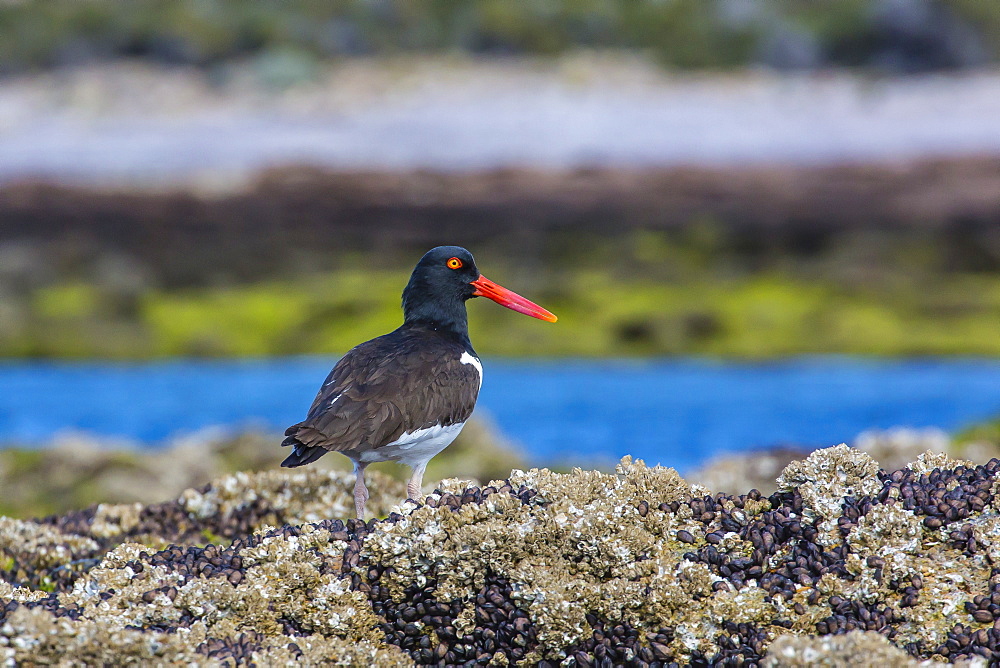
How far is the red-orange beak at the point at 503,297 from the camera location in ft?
18.5

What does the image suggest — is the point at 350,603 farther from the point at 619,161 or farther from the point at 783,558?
the point at 619,161

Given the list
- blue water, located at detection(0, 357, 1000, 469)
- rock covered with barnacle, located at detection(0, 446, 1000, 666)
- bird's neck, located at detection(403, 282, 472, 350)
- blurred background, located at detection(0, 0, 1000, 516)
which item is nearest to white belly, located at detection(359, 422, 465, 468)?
rock covered with barnacle, located at detection(0, 446, 1000, 666)

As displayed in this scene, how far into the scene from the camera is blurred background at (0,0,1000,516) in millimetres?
16531

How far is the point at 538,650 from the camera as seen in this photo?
3561 millimetres

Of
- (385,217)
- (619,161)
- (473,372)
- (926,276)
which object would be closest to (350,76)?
(385,217)

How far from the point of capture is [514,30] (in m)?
17.1

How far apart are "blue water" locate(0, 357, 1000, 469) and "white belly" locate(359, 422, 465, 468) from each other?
777cm

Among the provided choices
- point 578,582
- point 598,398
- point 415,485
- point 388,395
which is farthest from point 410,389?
point 598,398

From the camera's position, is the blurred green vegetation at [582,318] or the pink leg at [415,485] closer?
the pink leg at [415,485]

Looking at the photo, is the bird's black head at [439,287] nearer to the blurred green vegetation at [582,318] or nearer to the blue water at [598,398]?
the blue water at [598,398]

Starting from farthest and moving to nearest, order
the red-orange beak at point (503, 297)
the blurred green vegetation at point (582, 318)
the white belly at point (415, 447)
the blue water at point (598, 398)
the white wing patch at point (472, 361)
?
the blurred green vegetation at point (582, 318) < the blue water at point (598, 398) < the red-orange beak at point (503, 297) < the white wing patch at point (472, 361) < the white belly at point (415, 447)

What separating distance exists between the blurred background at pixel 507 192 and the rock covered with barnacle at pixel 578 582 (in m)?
11.3

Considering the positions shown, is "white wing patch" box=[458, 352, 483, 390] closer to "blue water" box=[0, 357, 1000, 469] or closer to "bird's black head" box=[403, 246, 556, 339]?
"bird's black head" box=[403, 246, 556, 339]

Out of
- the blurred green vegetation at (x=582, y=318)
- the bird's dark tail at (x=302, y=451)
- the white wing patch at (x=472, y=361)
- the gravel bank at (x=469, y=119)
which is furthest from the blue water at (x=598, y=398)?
the bird's dark tail at (x=302, y=451)
